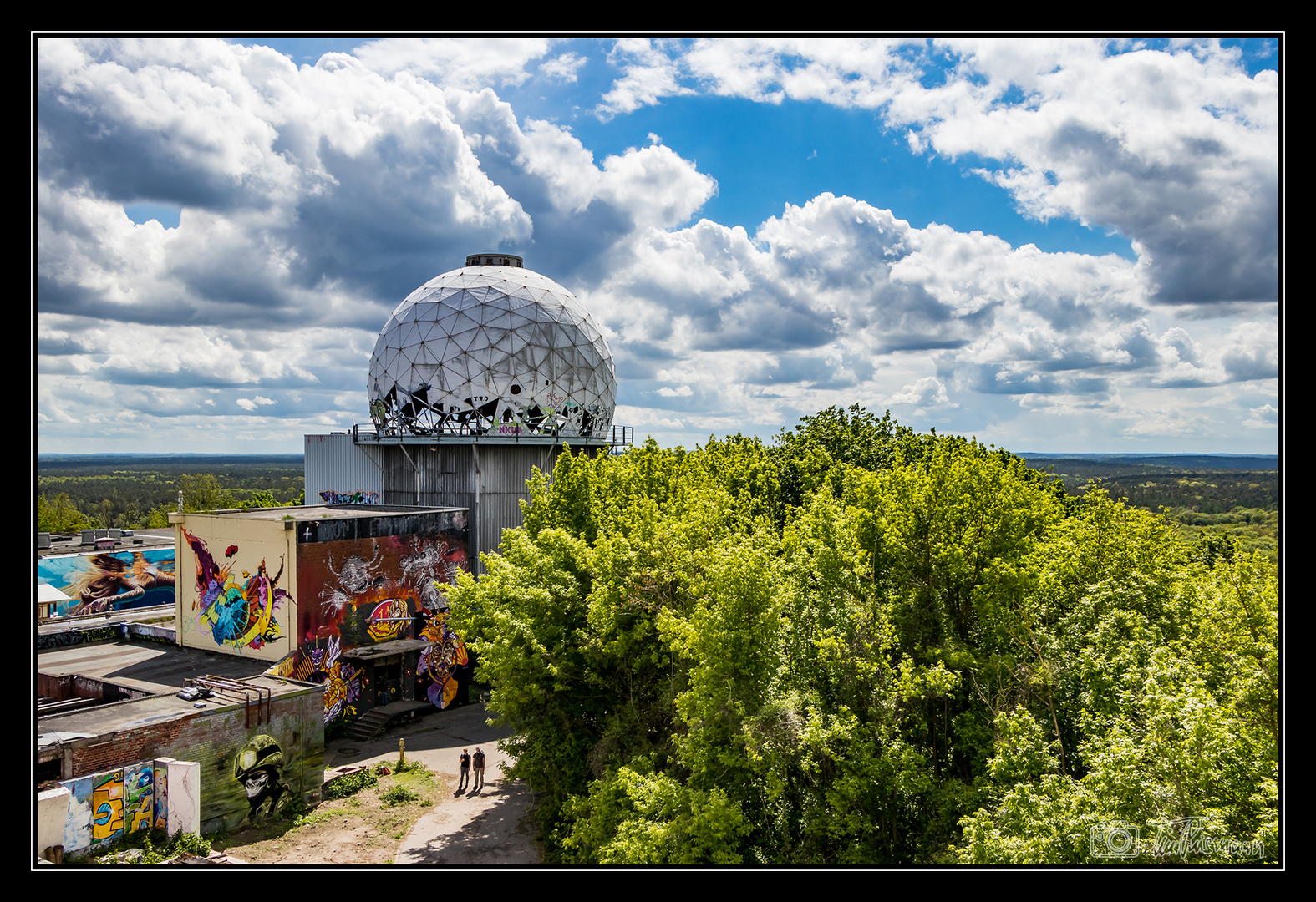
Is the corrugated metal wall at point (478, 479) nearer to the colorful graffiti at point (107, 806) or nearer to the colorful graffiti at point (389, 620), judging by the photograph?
the colorful graffiti at point (389, 620)

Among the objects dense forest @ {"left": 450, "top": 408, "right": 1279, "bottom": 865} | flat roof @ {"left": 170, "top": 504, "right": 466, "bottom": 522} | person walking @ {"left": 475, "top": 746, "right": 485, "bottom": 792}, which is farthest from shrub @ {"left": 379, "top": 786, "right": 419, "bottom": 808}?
flat roof @ {"left": 170, "top": 504, "right": 466, "bottom": 522}

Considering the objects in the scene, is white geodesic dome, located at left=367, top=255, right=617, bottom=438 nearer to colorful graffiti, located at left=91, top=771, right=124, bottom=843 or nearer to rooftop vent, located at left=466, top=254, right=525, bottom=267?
rooftop vent, located at left=466, top=254, right=525, bottom=267

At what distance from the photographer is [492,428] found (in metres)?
37.0

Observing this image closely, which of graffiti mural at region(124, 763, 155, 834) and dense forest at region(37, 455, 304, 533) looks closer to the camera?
graffiti mural at region(124, 763, 155, 834)

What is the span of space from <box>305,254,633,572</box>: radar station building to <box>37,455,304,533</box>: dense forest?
8.85m

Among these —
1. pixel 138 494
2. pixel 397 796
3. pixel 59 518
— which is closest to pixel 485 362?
pixel 397 796

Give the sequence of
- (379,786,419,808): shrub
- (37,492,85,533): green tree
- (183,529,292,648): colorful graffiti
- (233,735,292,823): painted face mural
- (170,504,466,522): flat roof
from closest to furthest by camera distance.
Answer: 1. (233,735,292,823): painted face mural
2. (379,786,419,808): shrub
3. (183,529,292,648): colorful graffiti
4. (170,504,466,522): flat roof
5. (37,492,85,533): green tree

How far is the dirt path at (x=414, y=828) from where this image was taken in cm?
2000

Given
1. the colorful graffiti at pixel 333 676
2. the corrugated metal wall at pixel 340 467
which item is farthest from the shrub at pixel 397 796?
the corrugated metal wall at pixel 340 467

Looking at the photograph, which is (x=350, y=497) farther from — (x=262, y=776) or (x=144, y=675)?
(x=262, y=776)

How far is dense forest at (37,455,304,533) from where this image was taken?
241 feet

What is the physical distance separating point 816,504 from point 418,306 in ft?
91.7
